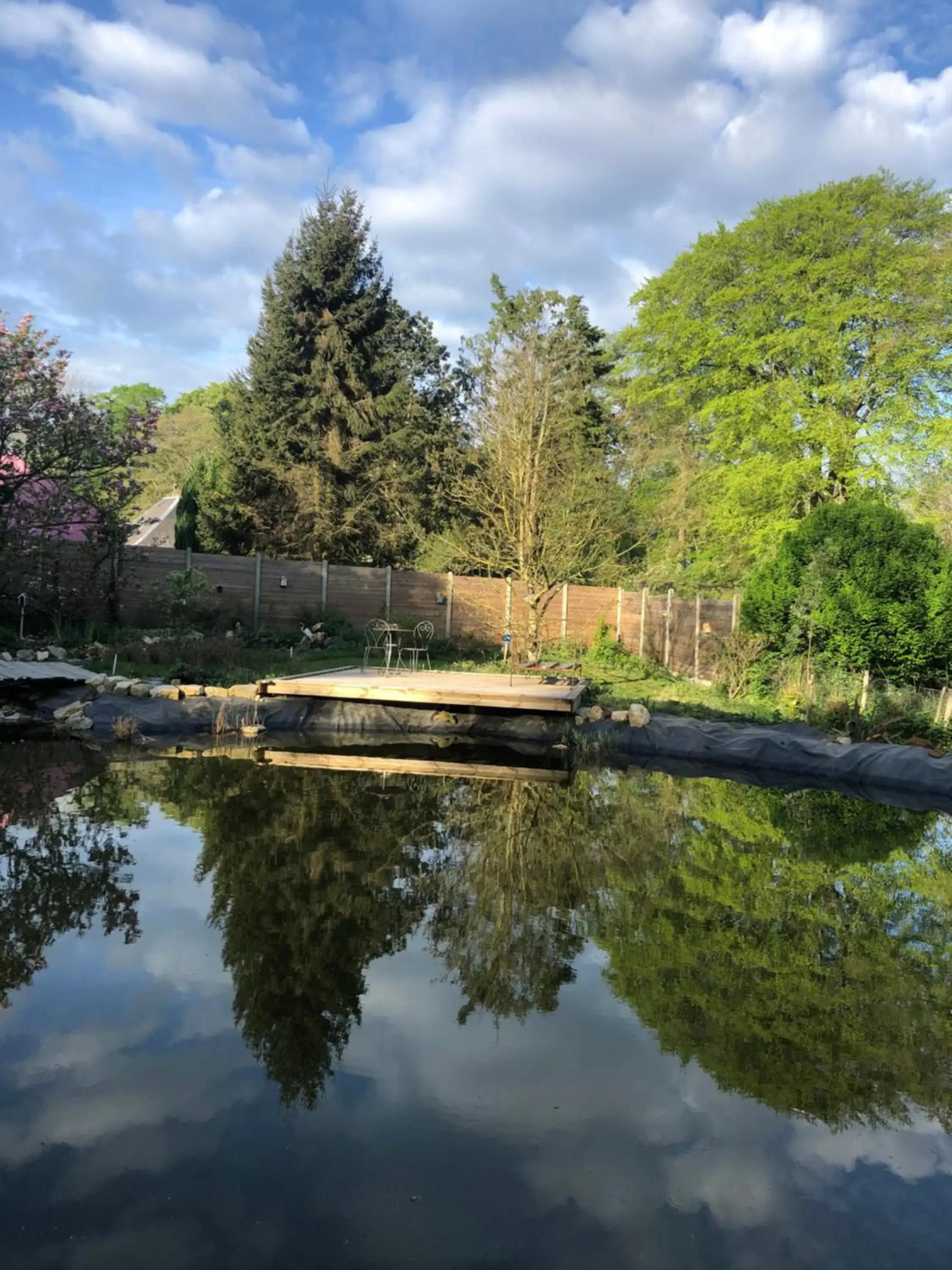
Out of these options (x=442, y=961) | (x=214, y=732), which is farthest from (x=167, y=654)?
(x=442, y=961)

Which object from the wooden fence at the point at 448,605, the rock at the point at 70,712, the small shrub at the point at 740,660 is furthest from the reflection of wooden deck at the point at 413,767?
the wooden fence at the point at 448,605

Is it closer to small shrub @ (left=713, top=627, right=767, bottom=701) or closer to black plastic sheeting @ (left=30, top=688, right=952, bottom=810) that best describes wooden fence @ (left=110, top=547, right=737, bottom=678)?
small shrub @ (left=713, top=627, right=767, bottom=701)

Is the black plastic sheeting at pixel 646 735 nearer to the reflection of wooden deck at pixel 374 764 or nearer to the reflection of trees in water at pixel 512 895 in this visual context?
the reflection of wooden deck at pixel 374 764

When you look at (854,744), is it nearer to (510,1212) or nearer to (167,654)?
(510,1212)

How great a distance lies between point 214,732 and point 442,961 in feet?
18.4

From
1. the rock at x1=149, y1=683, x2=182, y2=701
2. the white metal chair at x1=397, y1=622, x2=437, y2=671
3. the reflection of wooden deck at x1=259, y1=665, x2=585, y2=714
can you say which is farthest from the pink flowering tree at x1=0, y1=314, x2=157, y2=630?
the white metal chair at x1=397, y1=622, x2=437, y2=671

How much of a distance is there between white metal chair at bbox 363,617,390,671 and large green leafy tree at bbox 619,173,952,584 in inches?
288

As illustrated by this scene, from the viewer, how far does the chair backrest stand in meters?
13.1

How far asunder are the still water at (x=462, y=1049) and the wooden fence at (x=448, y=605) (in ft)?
29.4

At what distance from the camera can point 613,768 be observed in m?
7.86

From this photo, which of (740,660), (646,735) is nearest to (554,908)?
(646,735)

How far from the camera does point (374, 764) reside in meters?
7.38

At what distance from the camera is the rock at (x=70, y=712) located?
8.52 m

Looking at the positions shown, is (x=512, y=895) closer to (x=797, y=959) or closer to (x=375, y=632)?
(x=797, y=959)
